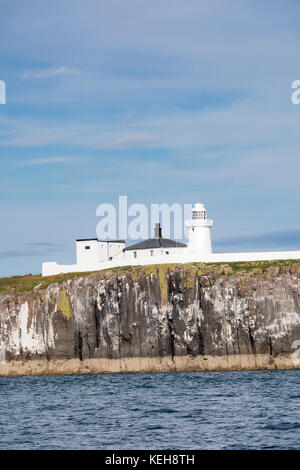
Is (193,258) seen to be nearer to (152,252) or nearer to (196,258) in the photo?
(196,258)

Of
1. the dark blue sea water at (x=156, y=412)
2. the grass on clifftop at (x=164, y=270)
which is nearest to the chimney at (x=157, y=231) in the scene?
the grass on clifftop at (x=164, y=270)

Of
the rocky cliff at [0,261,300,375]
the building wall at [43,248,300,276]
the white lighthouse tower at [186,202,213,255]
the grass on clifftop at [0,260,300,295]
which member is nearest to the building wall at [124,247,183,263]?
the white lighthouse tower at [186,202,213,255]

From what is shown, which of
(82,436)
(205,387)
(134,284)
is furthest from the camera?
(134,284)

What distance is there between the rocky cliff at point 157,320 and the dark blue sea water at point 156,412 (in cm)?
713

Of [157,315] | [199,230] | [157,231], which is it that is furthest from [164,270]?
[157,231]

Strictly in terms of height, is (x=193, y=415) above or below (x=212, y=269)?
below

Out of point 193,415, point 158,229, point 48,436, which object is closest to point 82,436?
point 48,436

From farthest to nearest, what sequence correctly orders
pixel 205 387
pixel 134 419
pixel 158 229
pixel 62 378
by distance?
pixel 158 229 < pixel 62 378 < pixel 205 387 < pixel 134 419

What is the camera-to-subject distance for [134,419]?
4244 centimetres

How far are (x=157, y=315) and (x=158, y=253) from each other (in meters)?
17.1

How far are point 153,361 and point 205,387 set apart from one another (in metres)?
20.1

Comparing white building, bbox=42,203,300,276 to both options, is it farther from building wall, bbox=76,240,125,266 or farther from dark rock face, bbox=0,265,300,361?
dark rock face, bbox=0,265,300,361
